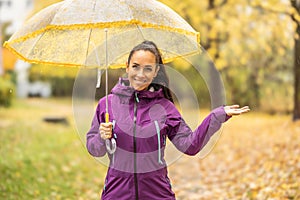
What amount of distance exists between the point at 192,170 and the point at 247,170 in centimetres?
144

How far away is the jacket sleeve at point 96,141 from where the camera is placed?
3.36 m

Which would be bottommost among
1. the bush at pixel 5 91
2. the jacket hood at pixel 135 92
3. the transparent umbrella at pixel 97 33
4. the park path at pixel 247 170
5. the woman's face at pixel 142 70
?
the park path at pixel 247 170

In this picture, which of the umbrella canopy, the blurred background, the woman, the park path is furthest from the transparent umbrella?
the park path

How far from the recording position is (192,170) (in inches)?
379

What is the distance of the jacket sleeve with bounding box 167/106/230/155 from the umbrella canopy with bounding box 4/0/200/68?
2.31 ft

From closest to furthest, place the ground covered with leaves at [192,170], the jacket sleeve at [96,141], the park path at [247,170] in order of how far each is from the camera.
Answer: the jacket sleeve at [96,141], the park path at [247,170], the ground covered with leaves at [192,170]

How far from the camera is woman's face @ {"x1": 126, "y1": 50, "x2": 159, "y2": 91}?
3408 mm

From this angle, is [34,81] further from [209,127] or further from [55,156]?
[209,127]

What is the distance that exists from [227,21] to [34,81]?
87.9ft

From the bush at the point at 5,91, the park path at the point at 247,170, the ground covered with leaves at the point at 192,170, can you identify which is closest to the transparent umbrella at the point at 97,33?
the ground covered with leaves at the point at 192,170

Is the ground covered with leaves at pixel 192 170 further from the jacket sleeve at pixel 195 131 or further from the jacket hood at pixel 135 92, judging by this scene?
the jacket hood at pixel 135 92

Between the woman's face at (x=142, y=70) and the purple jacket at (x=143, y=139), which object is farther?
the woman's face at (x=142, y=70)

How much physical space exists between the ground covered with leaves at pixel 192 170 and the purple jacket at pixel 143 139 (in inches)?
122

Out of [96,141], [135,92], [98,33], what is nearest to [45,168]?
[98,33]
